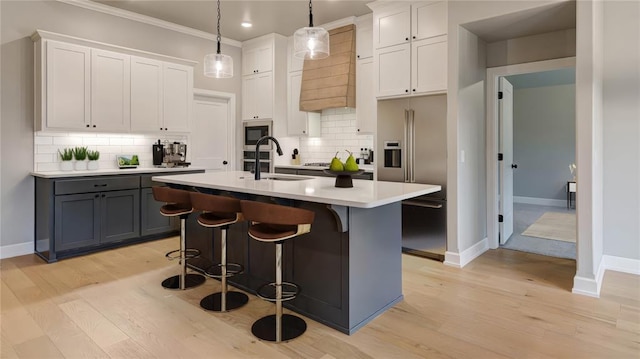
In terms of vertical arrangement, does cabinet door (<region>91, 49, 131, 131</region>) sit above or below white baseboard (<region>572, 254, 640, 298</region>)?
above

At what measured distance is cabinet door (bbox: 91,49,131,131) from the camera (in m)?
4.56

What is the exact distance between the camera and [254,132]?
638cm

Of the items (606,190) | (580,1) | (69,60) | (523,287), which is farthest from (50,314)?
(606,190)

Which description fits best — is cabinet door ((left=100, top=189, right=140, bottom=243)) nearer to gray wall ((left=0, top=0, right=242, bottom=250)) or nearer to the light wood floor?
the light wood floor

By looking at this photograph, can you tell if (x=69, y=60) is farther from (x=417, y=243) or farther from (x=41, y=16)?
(x=417, y=243)

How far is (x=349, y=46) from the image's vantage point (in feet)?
17.3

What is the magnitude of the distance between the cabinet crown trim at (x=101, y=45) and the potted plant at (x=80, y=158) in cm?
126

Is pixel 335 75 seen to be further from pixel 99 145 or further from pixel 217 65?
pixel 99 145

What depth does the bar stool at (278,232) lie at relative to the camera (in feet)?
7.54

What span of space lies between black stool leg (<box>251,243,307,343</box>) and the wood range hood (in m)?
3.31

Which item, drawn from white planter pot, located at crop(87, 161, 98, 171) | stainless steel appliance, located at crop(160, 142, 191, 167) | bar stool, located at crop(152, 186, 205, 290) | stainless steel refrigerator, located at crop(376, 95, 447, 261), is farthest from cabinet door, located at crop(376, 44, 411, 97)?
white planter pot, located at crop(87, 161, 98, 171)

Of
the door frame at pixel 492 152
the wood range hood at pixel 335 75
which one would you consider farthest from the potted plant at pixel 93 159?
the door frame at pixel 492 152

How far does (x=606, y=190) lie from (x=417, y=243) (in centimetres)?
198

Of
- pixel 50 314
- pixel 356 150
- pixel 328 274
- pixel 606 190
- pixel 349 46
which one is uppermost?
pixel 349 46
